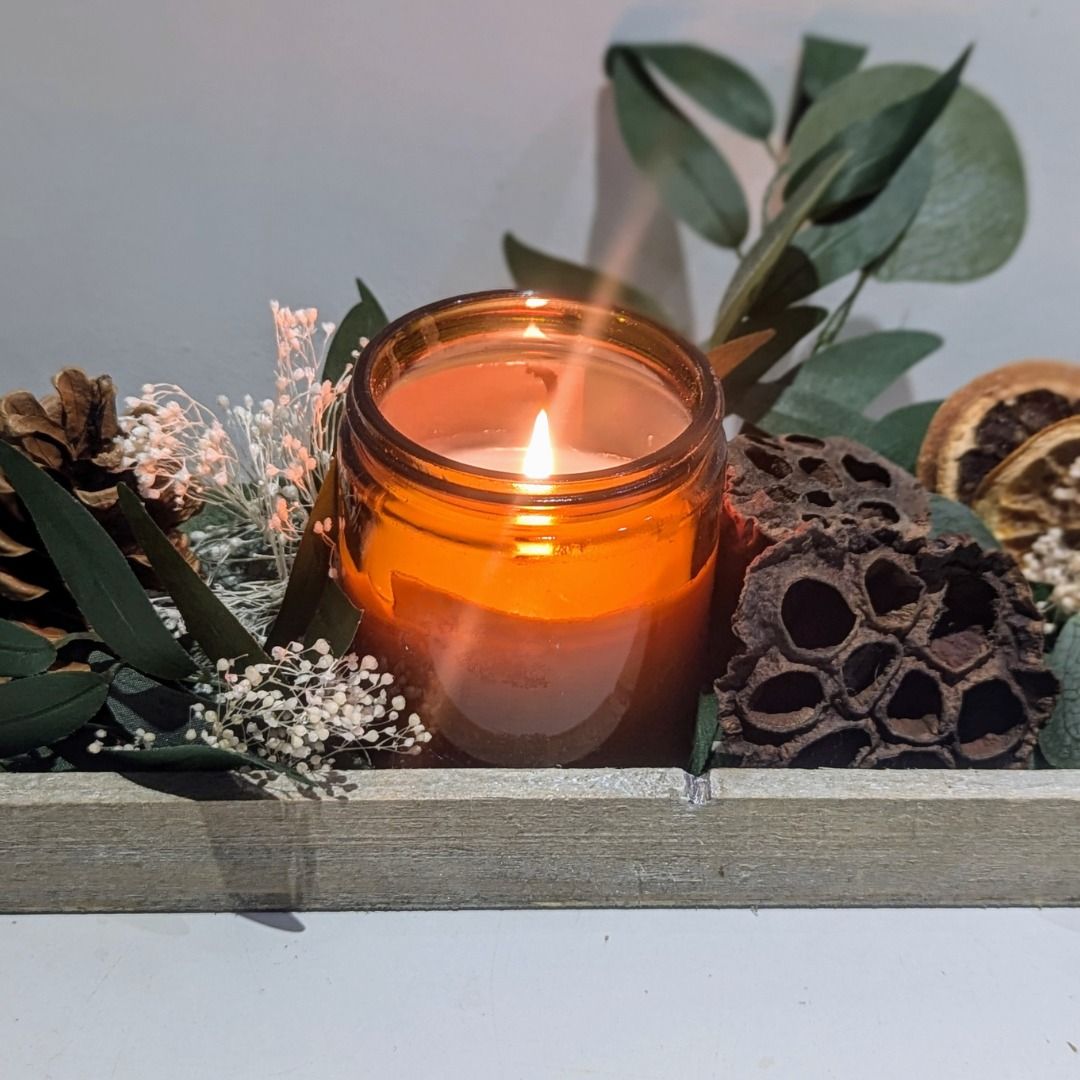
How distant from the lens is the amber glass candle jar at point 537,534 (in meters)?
0.47

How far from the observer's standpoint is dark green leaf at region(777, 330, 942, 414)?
28.2 inches

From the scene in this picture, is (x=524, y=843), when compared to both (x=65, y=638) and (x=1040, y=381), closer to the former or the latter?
(x=65, y=638)

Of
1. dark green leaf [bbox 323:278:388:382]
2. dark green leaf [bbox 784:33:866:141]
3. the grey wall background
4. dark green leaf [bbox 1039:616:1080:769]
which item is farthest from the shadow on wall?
dark green leaf [bbox 1039:616:1080:769]

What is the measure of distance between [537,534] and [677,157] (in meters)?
0.48

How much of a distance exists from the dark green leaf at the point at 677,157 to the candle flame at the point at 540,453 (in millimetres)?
360

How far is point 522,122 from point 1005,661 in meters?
0.50

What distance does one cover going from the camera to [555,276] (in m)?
0.88

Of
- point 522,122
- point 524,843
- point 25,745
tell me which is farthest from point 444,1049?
point 522,122

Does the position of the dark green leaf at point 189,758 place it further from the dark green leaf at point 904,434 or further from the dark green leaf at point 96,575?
the dark green leaf at point 904,434

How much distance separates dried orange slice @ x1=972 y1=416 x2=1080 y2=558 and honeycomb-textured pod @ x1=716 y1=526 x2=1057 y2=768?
0.08 m

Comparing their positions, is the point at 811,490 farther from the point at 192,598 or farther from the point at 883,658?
the point at 192,598

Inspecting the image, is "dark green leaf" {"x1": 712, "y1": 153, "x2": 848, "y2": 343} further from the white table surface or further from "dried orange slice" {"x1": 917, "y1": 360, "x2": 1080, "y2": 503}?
the white table surface

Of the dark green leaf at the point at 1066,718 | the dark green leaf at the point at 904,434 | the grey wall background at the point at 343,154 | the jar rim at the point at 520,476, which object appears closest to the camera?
the jar rim at the point at 520,476

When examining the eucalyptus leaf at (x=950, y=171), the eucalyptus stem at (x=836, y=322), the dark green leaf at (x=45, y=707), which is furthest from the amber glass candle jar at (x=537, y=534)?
the eucalyptus leaf at (x=950, y=171)
